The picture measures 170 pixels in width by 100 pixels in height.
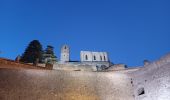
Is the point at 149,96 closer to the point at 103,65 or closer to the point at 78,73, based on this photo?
the point at 78,73

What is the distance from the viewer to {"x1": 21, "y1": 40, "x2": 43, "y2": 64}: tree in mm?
33356

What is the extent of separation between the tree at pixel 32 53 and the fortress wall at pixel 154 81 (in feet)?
60.0

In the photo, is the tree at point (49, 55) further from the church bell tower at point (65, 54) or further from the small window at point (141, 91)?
the small window at point (141, 91)

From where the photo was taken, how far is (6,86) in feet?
52.6

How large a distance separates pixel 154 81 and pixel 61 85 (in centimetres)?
663

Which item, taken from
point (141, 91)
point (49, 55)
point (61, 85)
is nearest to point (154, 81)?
point (141, 91)

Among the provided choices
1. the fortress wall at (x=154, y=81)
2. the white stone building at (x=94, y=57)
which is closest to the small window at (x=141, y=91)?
the fortress wall at (x=154, y=81)

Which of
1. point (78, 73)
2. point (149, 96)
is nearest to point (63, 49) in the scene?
point (78, 73)

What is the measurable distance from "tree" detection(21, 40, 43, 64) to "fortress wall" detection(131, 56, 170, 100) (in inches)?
720

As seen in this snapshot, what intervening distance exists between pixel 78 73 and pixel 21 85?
14.7ft

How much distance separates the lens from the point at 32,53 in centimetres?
3459

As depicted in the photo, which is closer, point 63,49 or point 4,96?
point 4,96

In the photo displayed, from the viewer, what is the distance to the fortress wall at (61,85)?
1619 centimetres

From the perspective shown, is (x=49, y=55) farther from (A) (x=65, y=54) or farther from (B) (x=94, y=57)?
(B) (x=94, y=57)
